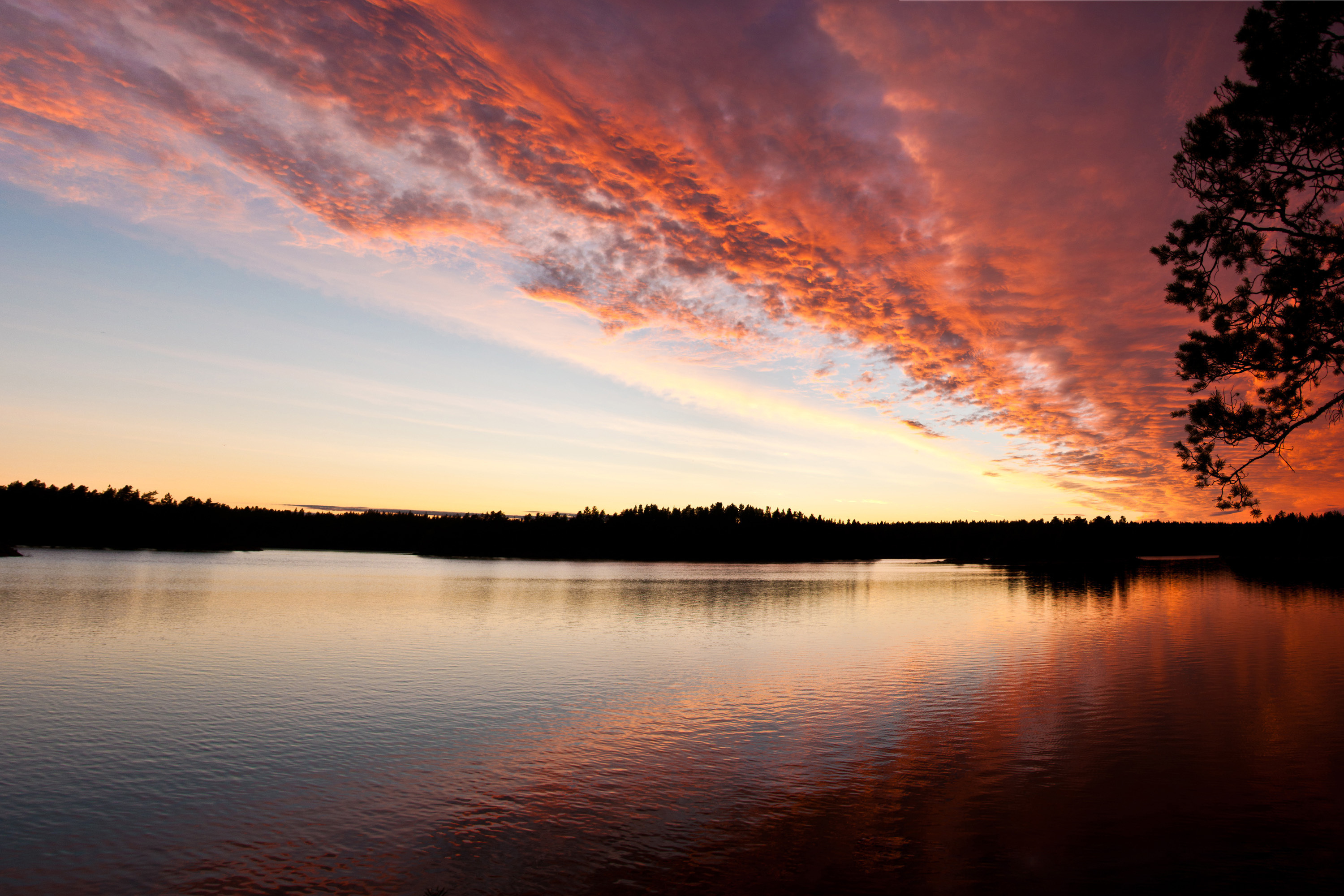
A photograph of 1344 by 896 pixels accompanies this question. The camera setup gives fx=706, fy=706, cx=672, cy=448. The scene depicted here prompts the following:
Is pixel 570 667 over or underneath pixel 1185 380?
underneath

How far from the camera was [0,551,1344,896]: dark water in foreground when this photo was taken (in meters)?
11.7

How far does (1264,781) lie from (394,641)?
37501 millimetres

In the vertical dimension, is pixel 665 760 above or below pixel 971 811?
below

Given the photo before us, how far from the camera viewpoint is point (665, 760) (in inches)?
696

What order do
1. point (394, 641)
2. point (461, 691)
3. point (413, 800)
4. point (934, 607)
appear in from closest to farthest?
point (413, 800) < point (461, 691) < point (394, 641) < point (934, 607)

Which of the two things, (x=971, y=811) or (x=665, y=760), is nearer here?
(x=971, y=811)

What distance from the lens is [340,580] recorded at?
3644 inches

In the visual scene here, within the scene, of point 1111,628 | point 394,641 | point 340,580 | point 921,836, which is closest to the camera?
point 921,836

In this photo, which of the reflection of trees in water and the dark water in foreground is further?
the dark water in foreground

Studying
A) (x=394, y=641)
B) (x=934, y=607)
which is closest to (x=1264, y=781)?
(x=394, y=641)

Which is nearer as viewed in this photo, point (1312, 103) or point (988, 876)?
point (988, 876)

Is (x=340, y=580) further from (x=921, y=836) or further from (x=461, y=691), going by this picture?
(x=921, y=836)

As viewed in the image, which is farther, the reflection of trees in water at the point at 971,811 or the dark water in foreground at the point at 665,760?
the dark water in foreground at the point at 665,760

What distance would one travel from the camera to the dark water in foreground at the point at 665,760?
11734mm
